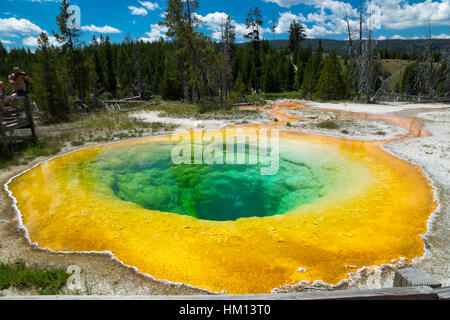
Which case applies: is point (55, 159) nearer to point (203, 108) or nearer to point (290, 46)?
point (203, 108)

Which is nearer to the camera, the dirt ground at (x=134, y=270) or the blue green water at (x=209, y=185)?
the dirt ground at (x=134, y=270)

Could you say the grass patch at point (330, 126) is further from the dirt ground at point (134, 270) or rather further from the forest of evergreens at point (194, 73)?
the forest of evergreens at point (194, 73)

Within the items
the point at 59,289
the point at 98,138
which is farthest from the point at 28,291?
the point at 98,138

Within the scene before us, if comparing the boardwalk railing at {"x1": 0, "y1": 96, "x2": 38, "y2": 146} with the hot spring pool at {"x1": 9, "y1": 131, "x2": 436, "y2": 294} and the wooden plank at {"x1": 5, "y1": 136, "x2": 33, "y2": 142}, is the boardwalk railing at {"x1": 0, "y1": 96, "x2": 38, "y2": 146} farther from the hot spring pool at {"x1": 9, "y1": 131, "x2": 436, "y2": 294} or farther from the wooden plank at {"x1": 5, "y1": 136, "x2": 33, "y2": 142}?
the hot spring pool at {"x1": 9, "y1": 131, "x2": 436, "y2": 294}

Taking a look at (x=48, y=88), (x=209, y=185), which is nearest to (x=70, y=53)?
(x=48, y=88)

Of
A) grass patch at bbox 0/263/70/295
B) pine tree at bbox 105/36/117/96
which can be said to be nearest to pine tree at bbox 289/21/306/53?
pine tree at bbox 105/36/117/96

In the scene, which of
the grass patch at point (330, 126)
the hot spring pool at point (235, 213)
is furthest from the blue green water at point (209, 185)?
the grass patch at point (330, 126)
